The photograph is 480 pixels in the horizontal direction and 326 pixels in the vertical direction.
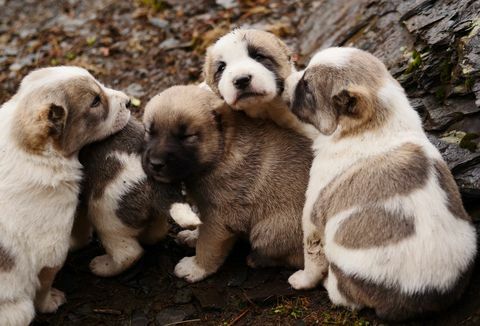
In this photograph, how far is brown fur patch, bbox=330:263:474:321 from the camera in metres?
5.21

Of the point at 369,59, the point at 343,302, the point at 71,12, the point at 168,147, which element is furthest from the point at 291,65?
the point at 71,12

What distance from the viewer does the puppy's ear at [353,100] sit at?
5641 mm

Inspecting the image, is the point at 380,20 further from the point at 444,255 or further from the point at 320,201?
the point at 444,255

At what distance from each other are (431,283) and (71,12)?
385 inches

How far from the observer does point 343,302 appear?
5711mm

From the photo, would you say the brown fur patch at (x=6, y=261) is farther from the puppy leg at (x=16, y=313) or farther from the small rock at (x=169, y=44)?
the small rock at (x=169, y=44)

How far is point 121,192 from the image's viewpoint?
20.4ft

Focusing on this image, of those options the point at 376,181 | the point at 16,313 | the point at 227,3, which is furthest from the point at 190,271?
the point at 227,3

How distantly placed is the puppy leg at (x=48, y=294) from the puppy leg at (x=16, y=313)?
28 centimetres

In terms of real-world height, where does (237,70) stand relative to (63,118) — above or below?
above

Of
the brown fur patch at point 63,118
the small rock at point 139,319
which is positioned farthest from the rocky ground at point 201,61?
the brown fur patch at point 63,118

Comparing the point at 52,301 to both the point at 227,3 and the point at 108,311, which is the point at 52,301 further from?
the point at 227,3

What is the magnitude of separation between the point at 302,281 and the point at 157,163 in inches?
72.3

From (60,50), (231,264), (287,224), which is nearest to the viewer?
(287,224)
